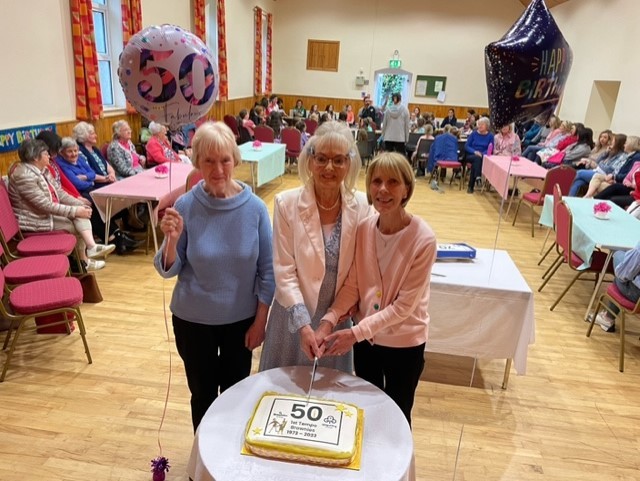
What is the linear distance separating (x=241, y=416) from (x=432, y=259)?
2.58 ft

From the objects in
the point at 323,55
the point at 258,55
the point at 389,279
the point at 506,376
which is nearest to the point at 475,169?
the point at 506,376

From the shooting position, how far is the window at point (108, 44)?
629cm

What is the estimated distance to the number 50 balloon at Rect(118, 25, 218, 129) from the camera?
192cm

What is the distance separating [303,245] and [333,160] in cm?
30

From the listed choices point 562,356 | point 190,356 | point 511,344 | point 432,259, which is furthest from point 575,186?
point 190,356

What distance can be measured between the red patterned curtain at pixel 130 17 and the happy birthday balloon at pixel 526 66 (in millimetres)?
5772

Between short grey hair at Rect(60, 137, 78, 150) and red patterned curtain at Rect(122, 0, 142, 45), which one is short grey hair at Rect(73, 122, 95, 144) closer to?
short grey hair at Rect(60, 137, 78, 150)

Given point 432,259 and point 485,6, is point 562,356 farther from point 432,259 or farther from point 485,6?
point 485,6

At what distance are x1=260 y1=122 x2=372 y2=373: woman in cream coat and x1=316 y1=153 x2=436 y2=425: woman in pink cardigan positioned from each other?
0.15ft

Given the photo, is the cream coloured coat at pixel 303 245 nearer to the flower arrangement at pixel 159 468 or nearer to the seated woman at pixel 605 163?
the flower arrangement at pixel 159 468

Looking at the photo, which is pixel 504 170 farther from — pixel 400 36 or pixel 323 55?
pixel 323 55

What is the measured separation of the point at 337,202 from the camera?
1.61 meters

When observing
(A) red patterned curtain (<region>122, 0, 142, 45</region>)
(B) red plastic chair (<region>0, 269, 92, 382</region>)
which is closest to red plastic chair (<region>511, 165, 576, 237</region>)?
(B) red plastic chair (<region>0, 269, 92, 382</region>)

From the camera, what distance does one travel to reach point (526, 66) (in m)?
2.00
